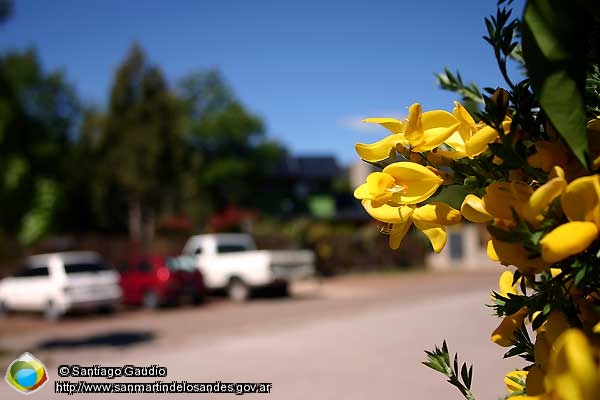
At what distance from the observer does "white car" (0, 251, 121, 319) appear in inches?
596

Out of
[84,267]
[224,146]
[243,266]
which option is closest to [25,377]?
[84,267]

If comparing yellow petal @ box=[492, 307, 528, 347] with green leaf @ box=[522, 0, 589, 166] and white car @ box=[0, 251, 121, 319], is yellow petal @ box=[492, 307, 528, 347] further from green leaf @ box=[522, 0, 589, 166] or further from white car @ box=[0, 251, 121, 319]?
white car @ box=[0, 251, 121, 319]

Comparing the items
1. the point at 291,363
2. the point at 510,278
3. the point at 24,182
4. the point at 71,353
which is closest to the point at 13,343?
the point at 71,353

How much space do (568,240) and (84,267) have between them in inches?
643

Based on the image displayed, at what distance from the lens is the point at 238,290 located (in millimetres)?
18328

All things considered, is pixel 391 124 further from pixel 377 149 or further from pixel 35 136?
pixel 35 136

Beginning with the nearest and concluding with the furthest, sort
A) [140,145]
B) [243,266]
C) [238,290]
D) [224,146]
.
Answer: [243,266], [238,290], [140,145], [224,146]

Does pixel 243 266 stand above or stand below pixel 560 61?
below

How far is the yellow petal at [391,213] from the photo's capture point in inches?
36.4

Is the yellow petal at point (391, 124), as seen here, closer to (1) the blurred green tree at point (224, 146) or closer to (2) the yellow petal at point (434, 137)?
(2) the yellow petal at point (434, 137)

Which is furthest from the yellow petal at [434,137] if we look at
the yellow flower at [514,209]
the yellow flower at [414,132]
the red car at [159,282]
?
the red car at [159,282]

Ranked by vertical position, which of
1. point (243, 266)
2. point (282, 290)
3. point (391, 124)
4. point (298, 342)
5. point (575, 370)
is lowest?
point (298, 342)

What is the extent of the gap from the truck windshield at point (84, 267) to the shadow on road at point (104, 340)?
3.43 meters

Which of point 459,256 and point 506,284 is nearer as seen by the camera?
point 506,284
